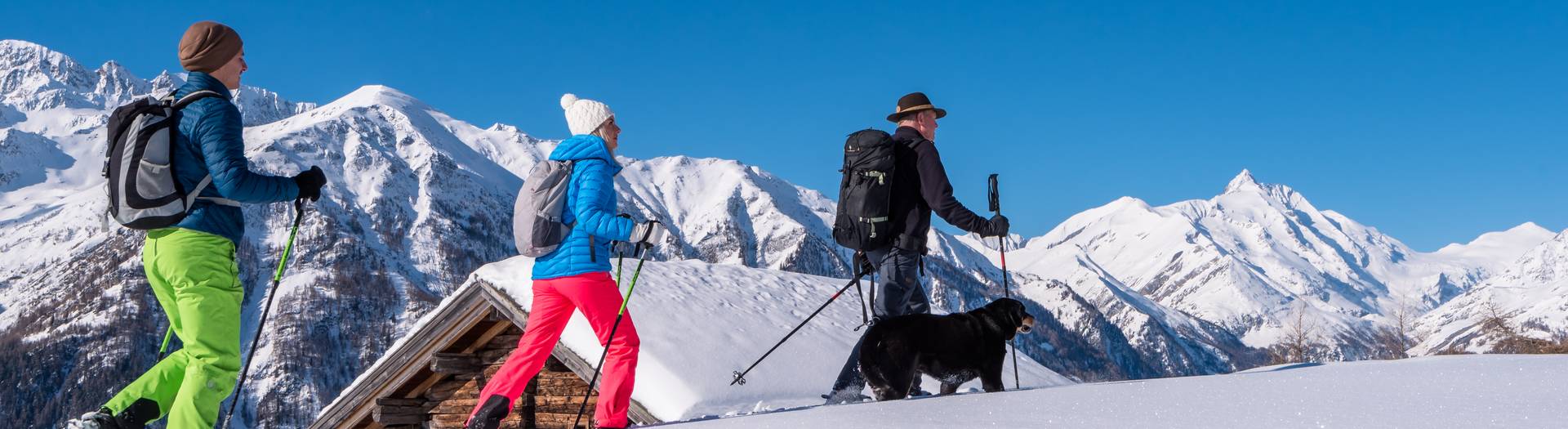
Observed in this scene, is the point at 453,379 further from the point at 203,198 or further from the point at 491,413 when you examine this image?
the point at 203,198

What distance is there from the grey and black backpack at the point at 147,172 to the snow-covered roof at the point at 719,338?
465cm

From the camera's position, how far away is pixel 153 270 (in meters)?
5.44

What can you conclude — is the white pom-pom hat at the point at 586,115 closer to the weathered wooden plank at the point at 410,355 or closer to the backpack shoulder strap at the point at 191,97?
the backpack shoulder strap at the point at 191,97

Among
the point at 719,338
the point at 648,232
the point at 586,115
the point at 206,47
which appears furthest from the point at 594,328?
the point at 719,338

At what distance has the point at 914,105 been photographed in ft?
27.5

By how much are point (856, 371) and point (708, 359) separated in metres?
2.68

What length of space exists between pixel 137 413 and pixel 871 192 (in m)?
4.79

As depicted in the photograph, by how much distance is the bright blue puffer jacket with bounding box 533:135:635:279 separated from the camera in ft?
21.2

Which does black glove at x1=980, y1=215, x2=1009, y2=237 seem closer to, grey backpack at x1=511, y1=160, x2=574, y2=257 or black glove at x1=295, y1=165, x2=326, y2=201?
grey backpack at x1=511, y1=160, x2=574, y2=257

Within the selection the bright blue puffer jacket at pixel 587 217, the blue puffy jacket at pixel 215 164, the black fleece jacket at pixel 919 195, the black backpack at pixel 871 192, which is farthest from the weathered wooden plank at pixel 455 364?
the blue puffy jacket at pixel 215 164

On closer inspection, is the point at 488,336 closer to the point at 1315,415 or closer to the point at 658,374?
the point at 658,374

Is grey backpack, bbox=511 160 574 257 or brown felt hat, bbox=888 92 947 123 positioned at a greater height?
brown felt hat, bbox=888 92 947 123

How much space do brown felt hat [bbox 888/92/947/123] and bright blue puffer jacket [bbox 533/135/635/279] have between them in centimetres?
259

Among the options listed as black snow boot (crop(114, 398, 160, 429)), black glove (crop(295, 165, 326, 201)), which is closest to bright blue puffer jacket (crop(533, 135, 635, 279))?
black glove (crop(295, 165, 326, 201))
